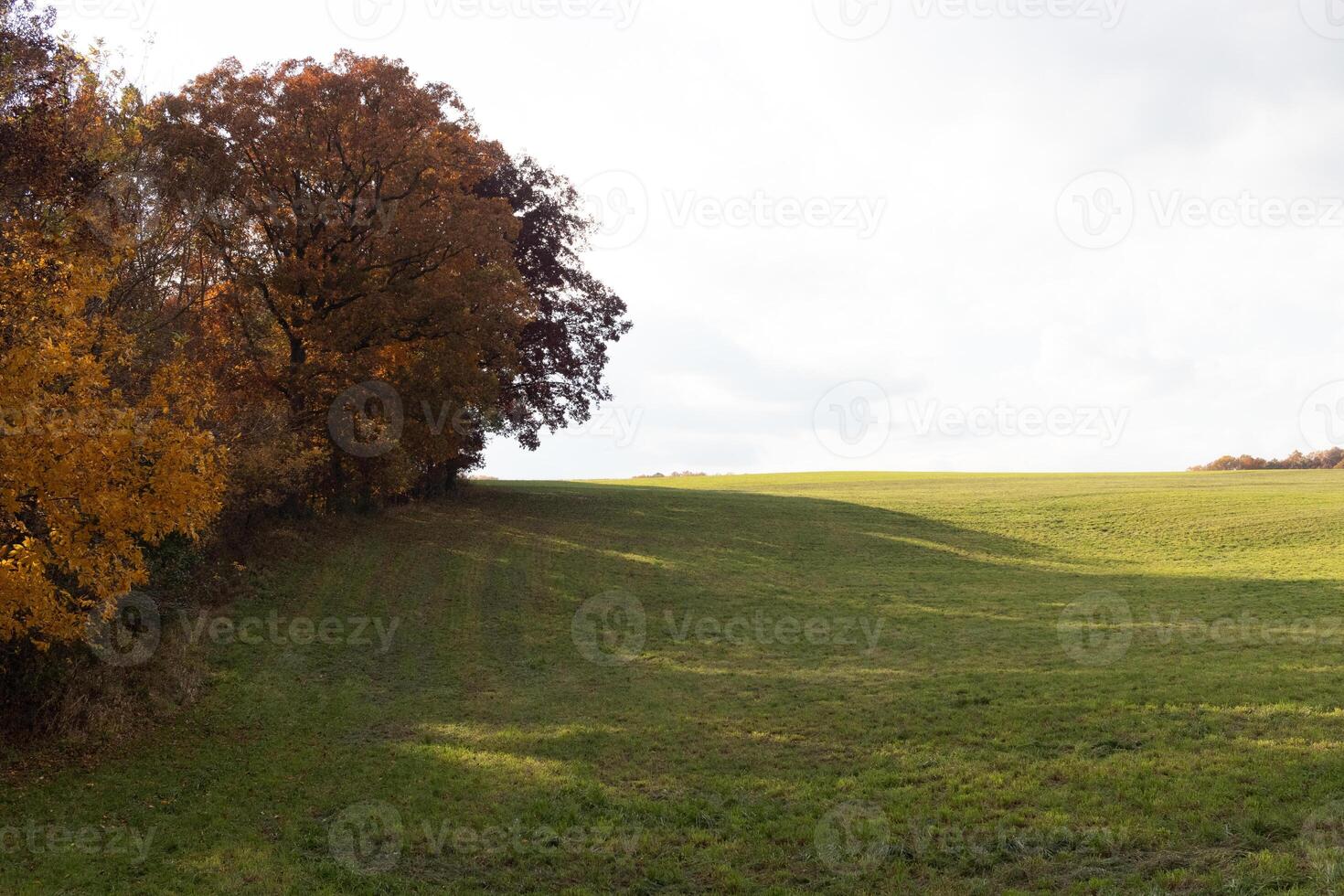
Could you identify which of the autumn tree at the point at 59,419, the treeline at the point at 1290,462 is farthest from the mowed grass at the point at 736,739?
the treeline at the point at 1290,462

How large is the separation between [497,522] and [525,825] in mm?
28131

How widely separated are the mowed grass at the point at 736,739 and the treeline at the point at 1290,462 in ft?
233

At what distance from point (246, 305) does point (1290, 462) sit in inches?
4046

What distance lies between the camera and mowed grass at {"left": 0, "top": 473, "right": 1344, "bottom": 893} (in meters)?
12.3

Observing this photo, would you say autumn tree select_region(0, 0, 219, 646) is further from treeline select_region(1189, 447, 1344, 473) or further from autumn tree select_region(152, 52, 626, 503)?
treeline select_region(1189, 447, 1344, 473)

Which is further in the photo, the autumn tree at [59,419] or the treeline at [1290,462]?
the treeline at [1290,462]

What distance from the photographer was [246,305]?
33562 mm

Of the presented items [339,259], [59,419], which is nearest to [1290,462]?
[339,259]

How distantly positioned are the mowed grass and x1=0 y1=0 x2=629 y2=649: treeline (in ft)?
13.1

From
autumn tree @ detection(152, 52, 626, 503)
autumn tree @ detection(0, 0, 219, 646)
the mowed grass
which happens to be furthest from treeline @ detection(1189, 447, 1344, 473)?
autumn tree @ detection(0, 0, 219, 646)

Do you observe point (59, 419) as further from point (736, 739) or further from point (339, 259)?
point (339, 259)

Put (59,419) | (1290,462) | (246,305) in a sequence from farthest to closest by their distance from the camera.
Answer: (1290,462) < (246,305) < (59,419)

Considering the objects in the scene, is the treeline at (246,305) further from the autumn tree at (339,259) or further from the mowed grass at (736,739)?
the mowed grass at (736,739)

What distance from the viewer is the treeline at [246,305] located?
15836mm
